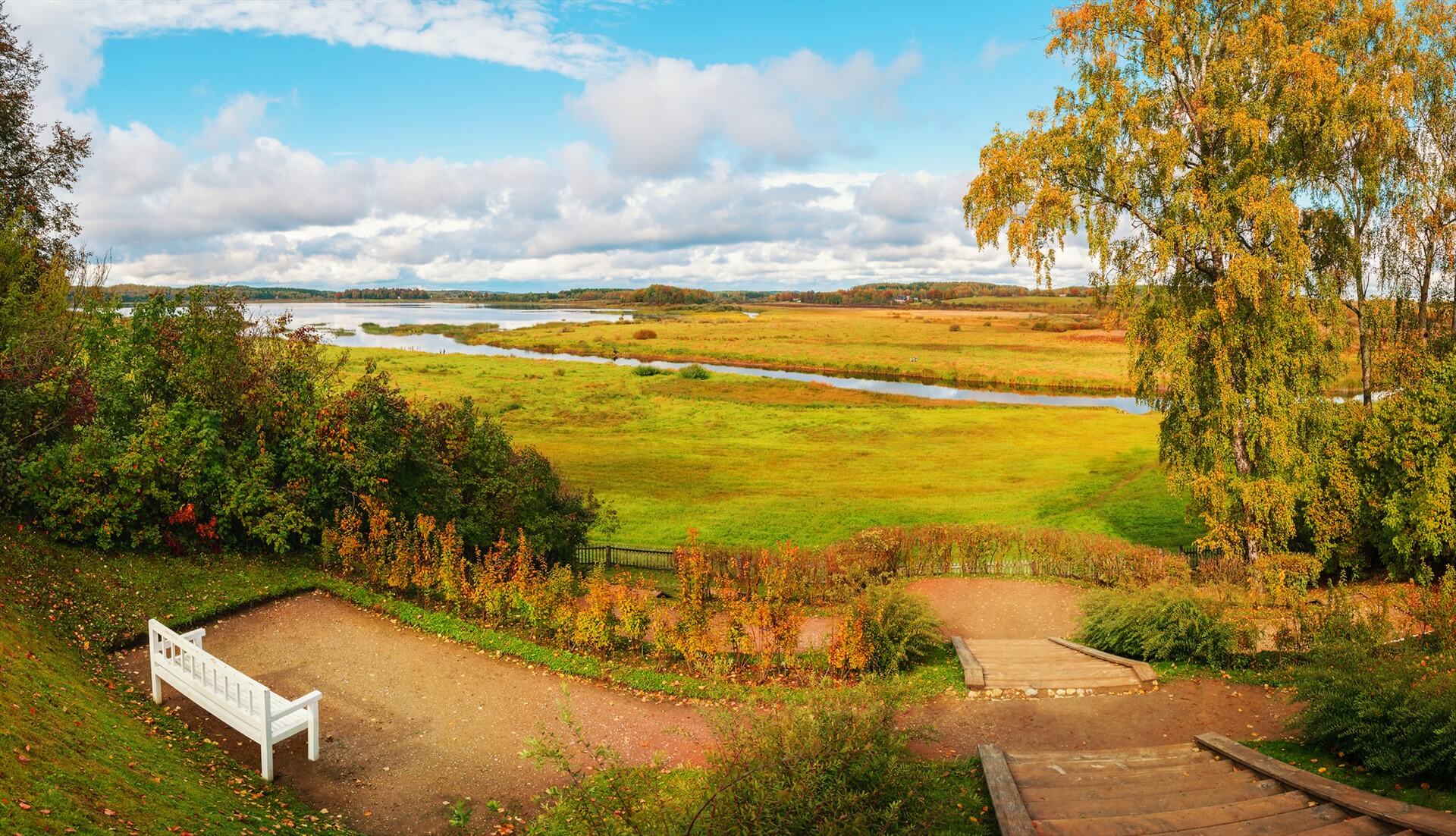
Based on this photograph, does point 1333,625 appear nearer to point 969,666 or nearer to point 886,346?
point 969,666

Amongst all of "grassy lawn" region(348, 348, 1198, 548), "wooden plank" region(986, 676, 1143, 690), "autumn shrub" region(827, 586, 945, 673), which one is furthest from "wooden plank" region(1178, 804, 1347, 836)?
"grassy lawn" region(348, 348, 1198, 548)

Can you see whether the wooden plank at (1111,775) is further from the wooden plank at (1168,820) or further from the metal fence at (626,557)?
the metal fence at (626,557)

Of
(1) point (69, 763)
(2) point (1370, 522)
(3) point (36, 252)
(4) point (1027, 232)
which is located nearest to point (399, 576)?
(1) point (69, 763)

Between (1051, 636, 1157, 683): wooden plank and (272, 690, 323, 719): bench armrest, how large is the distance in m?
12.8

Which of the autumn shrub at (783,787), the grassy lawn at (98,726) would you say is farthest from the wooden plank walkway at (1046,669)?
the grassy lawn at (98,726)

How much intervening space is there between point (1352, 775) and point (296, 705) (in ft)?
42.2

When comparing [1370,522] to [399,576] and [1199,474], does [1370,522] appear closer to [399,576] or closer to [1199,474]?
[1199,474]

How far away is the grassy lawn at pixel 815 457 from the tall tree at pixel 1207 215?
26.7ft

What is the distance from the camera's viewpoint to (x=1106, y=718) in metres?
12.3

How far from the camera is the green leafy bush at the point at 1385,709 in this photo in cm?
883

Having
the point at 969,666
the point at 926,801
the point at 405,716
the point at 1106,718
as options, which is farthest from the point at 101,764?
the point at 1106,718

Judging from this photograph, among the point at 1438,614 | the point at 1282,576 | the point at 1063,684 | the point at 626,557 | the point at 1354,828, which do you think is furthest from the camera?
the point at 626,557

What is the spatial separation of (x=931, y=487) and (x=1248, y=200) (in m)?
19.5

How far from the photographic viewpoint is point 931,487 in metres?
35.8
